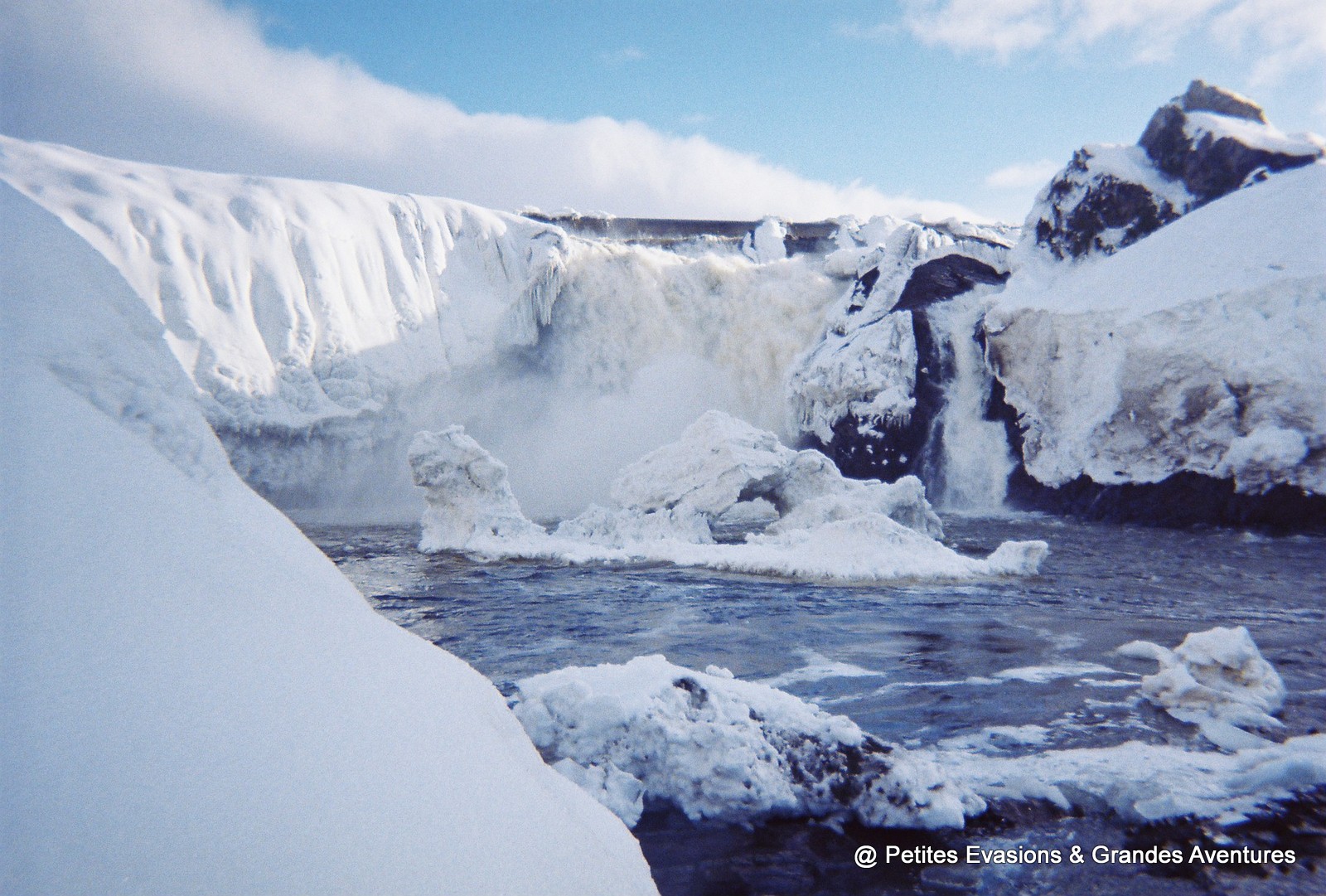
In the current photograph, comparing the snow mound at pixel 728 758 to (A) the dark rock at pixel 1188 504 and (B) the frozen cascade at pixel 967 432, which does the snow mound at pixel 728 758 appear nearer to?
(A) the dark rock at pixel 1188 504

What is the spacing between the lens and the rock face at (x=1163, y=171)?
12188 millimetres

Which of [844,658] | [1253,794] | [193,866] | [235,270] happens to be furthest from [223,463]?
[235,270]

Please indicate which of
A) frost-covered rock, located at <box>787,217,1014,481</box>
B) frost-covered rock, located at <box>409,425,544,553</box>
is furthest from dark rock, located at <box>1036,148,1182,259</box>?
frost-covered rock, located at <box>409,425,544,553</box>

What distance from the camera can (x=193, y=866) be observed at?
31.9 inches

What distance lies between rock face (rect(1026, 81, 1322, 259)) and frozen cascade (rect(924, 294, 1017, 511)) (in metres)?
1.96

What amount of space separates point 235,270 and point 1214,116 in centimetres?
1704

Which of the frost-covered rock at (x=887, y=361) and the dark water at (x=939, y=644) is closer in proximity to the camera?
the dark water at (x=939, y=644)

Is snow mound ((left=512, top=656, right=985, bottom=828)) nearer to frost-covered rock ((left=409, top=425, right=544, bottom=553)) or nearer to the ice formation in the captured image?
the ice formation

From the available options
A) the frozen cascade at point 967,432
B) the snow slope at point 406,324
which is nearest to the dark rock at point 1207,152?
the frozen cascade at point 967,432

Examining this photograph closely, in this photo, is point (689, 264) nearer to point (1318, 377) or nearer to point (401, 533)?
point (401, 533)

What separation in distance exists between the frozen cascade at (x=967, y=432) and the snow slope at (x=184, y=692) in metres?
13.2

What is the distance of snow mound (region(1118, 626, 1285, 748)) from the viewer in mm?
3488

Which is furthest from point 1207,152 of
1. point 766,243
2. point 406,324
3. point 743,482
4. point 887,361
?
point 406,324

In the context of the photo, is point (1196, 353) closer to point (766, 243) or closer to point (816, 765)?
point (816, 765)
